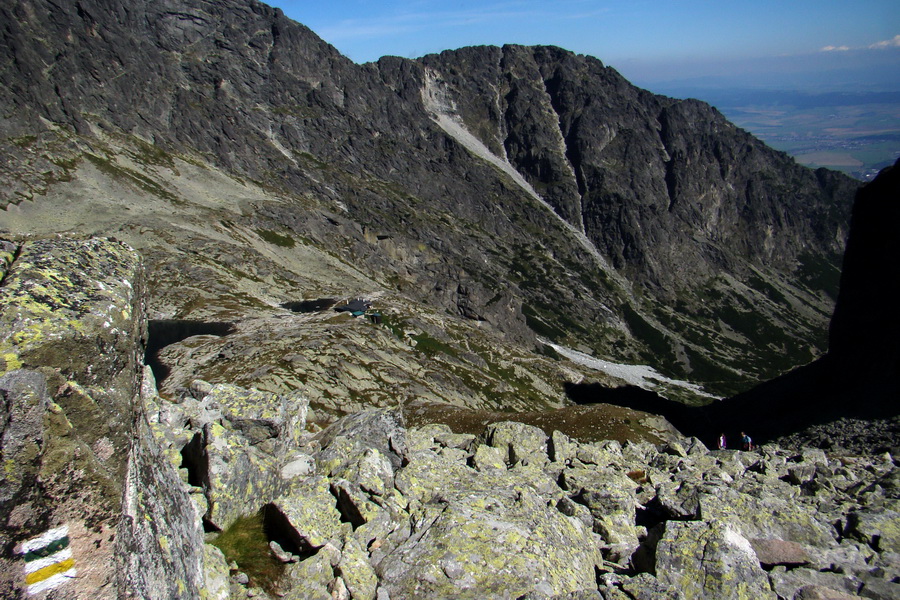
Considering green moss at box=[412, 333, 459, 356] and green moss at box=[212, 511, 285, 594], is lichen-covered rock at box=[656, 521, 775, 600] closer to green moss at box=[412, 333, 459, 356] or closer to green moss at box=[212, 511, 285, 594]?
green moss at box=[212, 511, 285, 594]

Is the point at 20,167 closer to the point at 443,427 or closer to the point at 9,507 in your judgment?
the point at 443,427

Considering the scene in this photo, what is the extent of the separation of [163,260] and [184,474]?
76.5 m

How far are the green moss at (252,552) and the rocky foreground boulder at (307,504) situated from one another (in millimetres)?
40

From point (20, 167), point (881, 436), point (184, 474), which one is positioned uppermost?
point (20, 167)

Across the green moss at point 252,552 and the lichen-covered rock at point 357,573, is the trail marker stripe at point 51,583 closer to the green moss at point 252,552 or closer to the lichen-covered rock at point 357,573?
the green moss at point 252,552

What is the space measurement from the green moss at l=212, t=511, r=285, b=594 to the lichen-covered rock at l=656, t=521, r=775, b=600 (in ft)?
30.5

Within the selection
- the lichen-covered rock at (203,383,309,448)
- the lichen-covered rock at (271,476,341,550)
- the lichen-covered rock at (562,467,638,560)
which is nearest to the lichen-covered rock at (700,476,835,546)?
the lichen-covered rock at (562,467,638,560)

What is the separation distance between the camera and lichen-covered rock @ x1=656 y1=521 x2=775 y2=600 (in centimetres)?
1255

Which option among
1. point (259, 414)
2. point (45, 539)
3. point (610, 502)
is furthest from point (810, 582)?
point (45, 539)

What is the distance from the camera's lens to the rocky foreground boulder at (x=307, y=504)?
6348 mm

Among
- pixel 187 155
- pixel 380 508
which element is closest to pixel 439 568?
pixel 380 508

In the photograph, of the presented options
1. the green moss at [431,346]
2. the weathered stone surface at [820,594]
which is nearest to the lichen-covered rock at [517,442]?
the weathered stone surface at [820,594]

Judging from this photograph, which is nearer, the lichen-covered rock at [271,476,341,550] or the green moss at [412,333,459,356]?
the lichen-covered rock at [271,476,341,550]

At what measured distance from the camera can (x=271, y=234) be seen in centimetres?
12975
